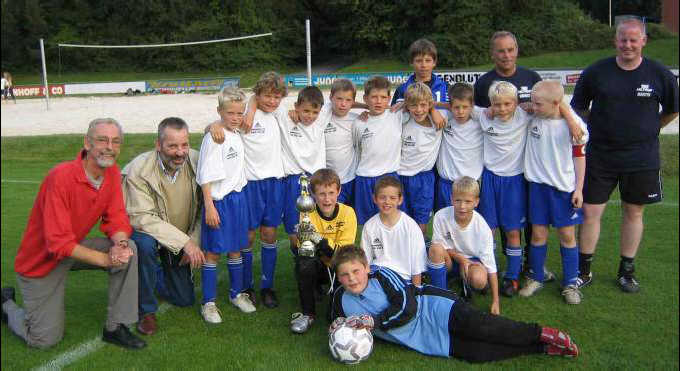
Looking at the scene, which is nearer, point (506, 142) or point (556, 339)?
point (556, 339)

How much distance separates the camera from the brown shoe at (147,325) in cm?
424

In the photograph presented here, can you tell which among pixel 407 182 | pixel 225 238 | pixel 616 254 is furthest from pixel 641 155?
pixel 225 238

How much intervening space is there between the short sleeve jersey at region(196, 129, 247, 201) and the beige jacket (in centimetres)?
23

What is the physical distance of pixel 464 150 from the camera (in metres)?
4.95

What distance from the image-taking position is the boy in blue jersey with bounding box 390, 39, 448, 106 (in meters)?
5.23

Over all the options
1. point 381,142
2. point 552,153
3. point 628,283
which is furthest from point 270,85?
point 628,283

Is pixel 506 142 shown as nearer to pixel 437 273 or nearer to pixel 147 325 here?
pixel 437 273

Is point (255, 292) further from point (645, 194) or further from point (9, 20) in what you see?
point (9, 20)

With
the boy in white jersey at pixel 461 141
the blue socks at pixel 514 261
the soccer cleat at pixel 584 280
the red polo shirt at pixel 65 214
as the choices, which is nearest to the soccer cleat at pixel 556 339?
the blue socks at pixel 514 261

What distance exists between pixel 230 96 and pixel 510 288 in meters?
2.67

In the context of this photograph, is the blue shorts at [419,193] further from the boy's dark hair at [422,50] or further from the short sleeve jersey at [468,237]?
the boy's dark hair at [422,50]

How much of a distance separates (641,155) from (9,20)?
34943 millimetres

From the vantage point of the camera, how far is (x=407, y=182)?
5.12 m

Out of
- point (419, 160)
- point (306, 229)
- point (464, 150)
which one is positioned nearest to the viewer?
point (306, 229)
